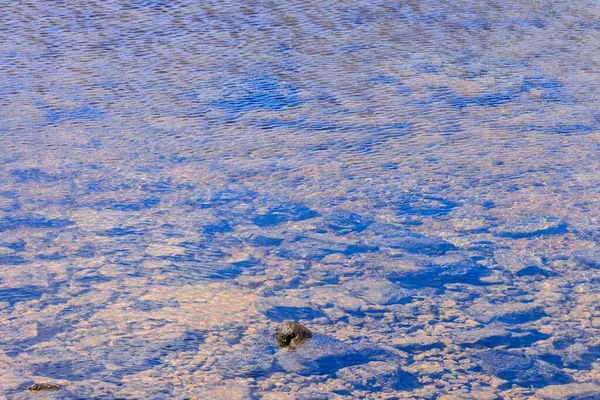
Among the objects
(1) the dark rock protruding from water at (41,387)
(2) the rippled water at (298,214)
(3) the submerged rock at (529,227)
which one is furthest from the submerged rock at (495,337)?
(1) the dark rock protruding from water at (41,387)

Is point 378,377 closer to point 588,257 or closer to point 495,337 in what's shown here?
point 495,337

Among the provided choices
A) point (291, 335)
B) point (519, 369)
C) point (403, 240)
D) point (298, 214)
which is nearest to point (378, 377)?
point (291, 335)

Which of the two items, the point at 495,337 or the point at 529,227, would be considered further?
the point at 529,227

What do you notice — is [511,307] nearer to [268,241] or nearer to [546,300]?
[546,300]

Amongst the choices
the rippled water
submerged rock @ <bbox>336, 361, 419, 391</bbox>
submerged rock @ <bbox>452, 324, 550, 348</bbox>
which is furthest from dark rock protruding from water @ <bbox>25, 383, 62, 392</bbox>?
submerged rock @ <bbox>452, 324, 550, 348</bbox>

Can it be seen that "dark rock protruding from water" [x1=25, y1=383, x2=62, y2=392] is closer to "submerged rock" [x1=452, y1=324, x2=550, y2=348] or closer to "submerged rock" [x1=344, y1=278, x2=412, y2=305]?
"submerged rock" [x1=344, y1=278, x2=412, y2=305]
